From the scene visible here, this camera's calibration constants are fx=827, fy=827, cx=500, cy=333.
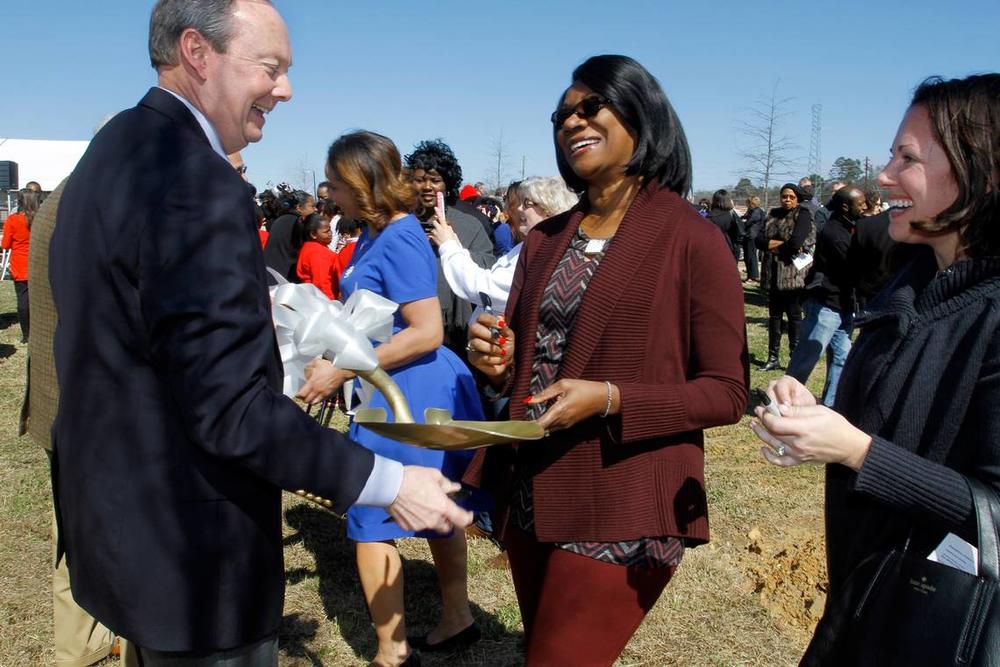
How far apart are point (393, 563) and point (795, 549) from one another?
2.60 m

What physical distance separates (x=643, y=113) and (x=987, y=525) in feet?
4.19

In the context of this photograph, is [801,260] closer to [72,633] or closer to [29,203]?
[72,633]

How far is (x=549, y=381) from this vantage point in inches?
87.4

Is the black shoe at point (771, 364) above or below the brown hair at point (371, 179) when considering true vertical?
below

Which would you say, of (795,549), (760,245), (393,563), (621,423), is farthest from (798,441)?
(760,245)

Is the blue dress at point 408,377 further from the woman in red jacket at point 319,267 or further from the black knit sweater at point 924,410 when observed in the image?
the woman in red jacket at point 319,267

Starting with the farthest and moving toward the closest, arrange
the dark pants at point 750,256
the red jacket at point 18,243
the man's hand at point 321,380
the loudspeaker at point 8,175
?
1. the loudspeaker at point 8,175
2. the dark pants at point 750,256
3. the red jacket at point 18,243
4. the man's hand at point 321,380

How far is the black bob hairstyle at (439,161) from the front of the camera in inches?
231

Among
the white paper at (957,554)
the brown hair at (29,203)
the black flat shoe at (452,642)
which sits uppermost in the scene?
the brown hair at (29,203)

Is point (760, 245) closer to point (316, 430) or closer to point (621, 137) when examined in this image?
point (621, 137)

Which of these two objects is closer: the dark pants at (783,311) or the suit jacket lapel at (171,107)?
the suit jacket lapel at (171,107)

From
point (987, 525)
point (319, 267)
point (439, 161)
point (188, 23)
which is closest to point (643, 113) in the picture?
point (188, 23)

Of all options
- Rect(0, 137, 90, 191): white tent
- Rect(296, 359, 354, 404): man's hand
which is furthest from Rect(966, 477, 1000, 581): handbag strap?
Rect(0, 137, 90, 191): white tent

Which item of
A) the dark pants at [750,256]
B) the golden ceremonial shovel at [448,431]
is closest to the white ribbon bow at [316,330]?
the golden ceremonial shovel at [448,431]
